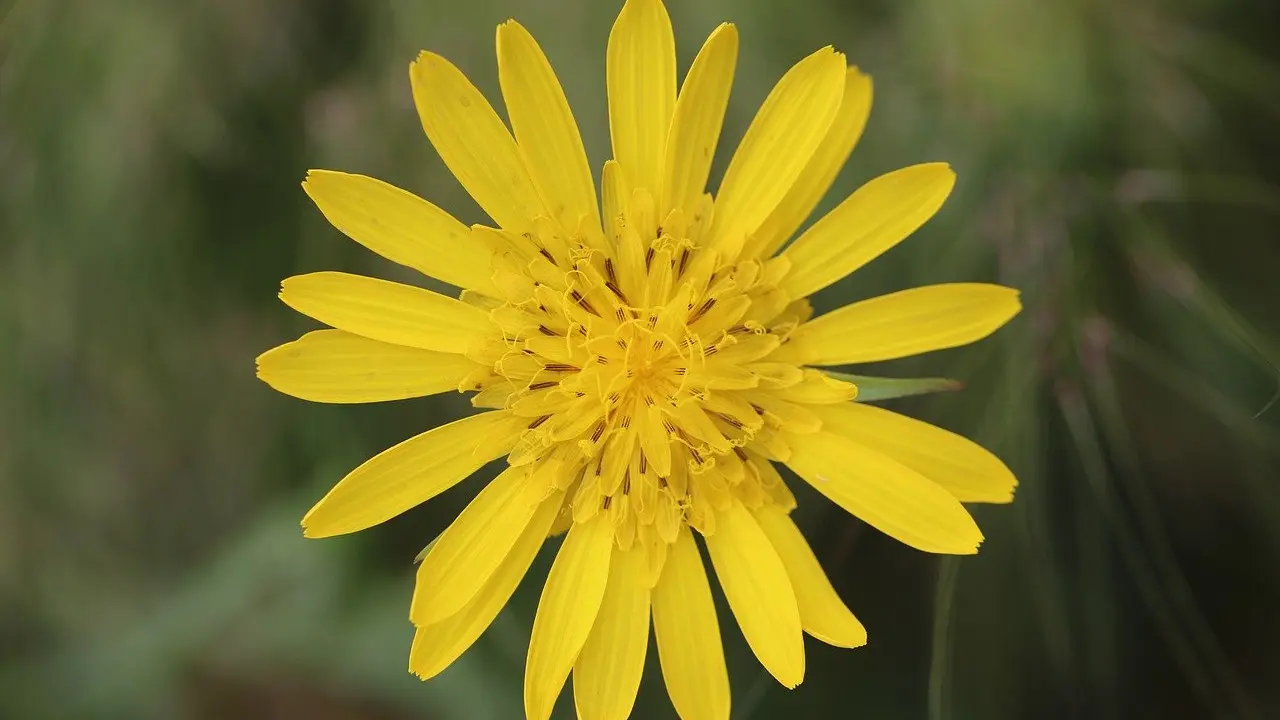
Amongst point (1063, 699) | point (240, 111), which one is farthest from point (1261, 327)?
point (240, 111)

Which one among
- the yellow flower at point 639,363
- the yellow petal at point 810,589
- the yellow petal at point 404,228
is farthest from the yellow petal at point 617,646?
the yellow petal at point 404,228

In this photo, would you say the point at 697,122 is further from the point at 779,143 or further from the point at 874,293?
the point at 874,293

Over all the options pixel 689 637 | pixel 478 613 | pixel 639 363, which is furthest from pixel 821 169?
pixel 478 613

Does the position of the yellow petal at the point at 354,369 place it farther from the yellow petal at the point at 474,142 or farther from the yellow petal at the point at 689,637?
the yellow petal at the point at 689,637

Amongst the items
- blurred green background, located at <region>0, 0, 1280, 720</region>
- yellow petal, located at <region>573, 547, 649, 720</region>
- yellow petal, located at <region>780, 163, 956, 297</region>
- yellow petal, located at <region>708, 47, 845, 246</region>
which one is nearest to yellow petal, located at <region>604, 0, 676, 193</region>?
yellow petal, located at <region>708, 47, 845, 246</region>

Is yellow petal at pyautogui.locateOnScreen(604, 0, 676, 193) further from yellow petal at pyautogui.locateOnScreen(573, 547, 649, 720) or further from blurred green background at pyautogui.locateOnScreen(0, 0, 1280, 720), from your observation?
blurred green background at pyautogui.locateOnScreen(0, 0, 1280, 720)

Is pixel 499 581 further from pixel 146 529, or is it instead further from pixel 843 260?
pixel 146 529
